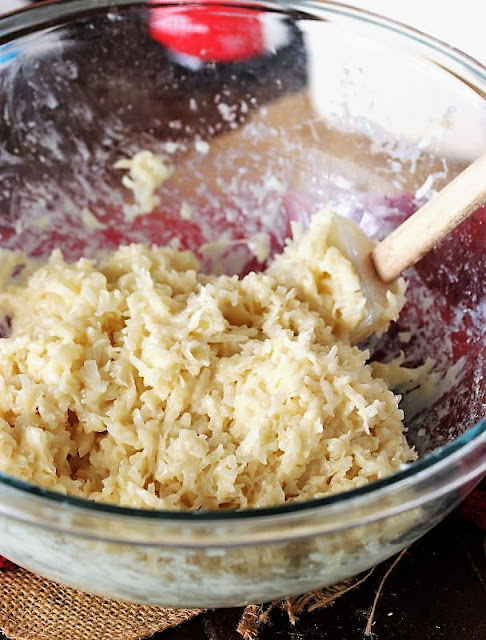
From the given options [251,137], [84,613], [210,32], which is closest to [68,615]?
[84,613]

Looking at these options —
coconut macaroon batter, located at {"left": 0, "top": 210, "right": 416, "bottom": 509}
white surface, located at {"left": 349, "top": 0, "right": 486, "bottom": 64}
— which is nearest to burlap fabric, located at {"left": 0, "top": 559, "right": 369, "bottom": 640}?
coconut macaroon batter, located at {"left": 0, "top": 210, "right": 416, "bottom": 509}

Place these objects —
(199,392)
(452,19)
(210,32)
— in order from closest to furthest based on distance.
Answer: (199,392) < (210,32) < (452,19)

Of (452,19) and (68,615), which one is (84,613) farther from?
(452,19)

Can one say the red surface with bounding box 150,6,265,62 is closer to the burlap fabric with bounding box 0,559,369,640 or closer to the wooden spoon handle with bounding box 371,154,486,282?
the wooden spoon handle with bounding box 371,154,486,282

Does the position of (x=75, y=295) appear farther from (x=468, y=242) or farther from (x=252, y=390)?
(x=468, y=242)

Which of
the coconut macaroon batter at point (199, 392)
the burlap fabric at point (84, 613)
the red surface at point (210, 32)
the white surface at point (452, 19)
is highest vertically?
the red surface at point (210, 32)

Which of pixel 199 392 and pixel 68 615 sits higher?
pixel 199 392

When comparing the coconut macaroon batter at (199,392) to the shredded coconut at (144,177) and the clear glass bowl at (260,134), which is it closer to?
the clear glass bowl at (260,134)

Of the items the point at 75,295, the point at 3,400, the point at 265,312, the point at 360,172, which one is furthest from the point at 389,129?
the point at 3,400

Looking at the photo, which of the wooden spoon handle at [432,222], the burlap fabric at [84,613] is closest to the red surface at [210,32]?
the wooden spoon handle at [432,222]
